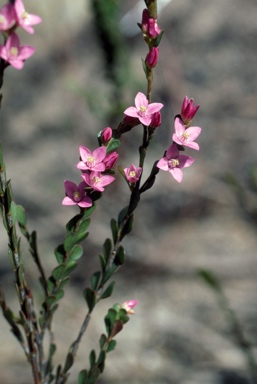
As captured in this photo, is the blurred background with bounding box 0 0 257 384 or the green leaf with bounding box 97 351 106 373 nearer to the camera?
the green leaf with bounding box 97 351 106 373

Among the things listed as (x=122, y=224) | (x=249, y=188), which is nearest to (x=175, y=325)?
(x=249, y=188)

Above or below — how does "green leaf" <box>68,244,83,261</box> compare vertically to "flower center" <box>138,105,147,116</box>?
below

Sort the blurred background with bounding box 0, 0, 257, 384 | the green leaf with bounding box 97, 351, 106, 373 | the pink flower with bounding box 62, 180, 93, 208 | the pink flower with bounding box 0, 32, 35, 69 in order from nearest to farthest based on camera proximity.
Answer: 1. the pink flower with bounding box 0, 32, 35, 69
2. the pink flower with bounding box 62, 180, 93, 208
3. the green leaf with bounding box 97, 351, 106, 373
4. the blurred background with bounding box 0, 0, 257, 384

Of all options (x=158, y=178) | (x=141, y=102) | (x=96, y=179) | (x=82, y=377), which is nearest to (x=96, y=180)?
(x=96, y=179)

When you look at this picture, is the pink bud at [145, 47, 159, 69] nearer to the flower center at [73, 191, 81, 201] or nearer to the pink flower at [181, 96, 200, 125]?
the pink flower at [181, 96, 200, 125]

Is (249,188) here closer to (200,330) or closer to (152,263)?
(152,263)

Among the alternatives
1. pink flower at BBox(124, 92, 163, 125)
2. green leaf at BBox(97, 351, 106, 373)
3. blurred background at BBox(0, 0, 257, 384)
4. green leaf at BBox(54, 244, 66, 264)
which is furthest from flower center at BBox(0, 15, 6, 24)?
blurred background at BBox(0, 0, 257, 384)

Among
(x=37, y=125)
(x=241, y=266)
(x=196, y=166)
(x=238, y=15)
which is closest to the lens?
(x=241, y=266)
